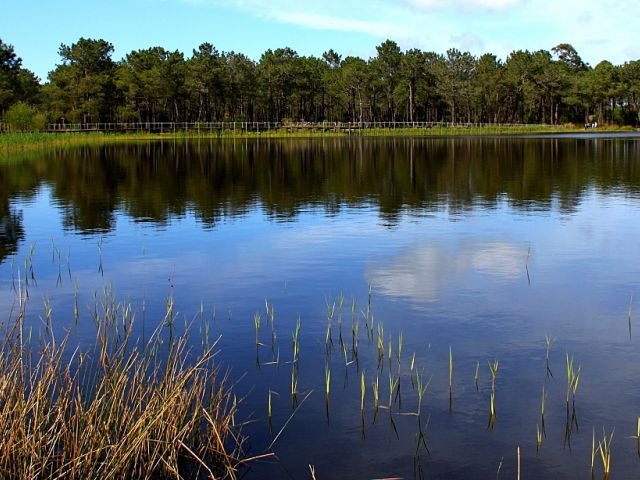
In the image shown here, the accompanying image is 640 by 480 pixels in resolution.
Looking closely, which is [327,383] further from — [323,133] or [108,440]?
[323,133]

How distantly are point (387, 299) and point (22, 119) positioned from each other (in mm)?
97240

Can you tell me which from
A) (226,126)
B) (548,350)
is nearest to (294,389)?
(548,350)

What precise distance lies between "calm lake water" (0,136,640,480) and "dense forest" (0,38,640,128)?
103 m

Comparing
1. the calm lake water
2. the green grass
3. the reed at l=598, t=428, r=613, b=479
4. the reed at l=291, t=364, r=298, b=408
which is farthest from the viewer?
the green grass

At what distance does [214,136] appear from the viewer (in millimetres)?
139875

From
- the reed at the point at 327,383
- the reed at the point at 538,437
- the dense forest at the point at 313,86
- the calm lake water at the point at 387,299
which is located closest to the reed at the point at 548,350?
the calm lake water at the point at 387,299

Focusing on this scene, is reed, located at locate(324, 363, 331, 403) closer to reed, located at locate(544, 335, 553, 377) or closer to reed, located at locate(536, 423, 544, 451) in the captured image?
reed, located at locate(536, 423, 544, 451)

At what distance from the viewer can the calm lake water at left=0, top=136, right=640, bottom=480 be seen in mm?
10320

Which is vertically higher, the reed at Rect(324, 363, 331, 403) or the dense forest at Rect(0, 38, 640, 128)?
the dense forest at Rect(0, 38, 640, 128)

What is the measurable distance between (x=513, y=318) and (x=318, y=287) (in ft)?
18.0

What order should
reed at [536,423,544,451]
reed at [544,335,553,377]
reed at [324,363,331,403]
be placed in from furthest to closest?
reed at [544,335,553,377], reed at [324,363,331,403], reed at [536,423,544,451]

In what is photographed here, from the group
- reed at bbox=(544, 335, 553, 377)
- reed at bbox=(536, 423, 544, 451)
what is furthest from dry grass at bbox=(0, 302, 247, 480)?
reed at bbox=(544, 335, 553, 377)

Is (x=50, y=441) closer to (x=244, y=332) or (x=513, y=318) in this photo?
(x=244, y=332)

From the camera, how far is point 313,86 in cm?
16888
